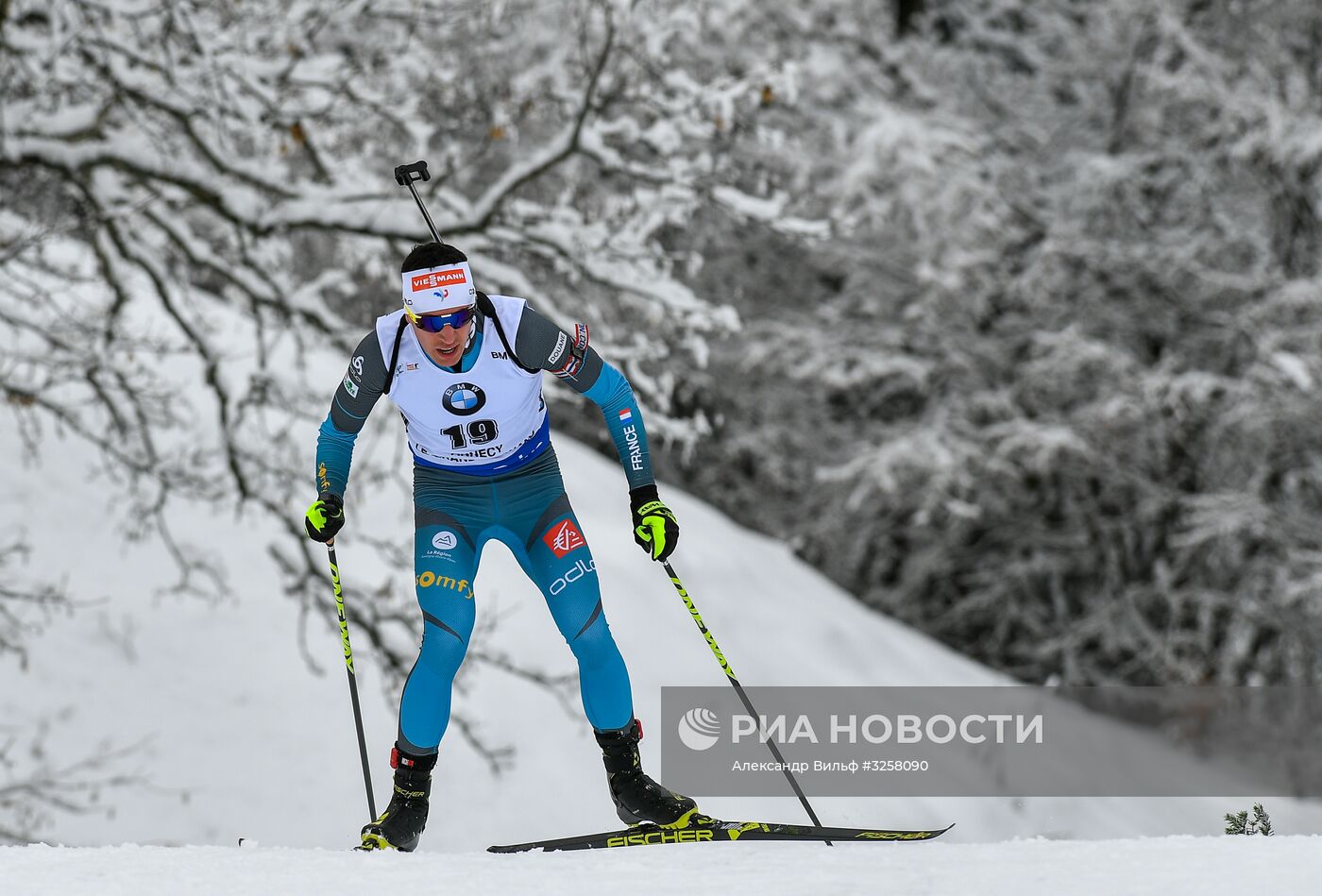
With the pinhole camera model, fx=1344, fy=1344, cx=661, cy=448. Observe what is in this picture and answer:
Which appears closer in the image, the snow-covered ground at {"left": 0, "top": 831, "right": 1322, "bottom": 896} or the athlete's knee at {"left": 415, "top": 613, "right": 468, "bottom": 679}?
the snow-covered ground at {"left": 0, "top": 831, "right": 1322, "bottom": 896}

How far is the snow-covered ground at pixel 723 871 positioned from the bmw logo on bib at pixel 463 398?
138cm

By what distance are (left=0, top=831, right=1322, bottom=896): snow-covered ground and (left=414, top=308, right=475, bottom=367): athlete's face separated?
152 centimetres

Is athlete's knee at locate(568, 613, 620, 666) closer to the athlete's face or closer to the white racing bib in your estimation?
the white racing bib

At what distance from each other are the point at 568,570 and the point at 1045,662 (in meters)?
12.8

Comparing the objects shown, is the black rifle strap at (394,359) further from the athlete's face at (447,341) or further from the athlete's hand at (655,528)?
the athlete's hand at (655,528)

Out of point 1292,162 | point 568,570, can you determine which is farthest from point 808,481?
point 568,570

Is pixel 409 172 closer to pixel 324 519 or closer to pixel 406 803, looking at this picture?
pixel 324 519

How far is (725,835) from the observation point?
179 inches

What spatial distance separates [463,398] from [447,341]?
0.71ft

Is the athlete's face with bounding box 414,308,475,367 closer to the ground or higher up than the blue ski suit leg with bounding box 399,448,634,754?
higher up

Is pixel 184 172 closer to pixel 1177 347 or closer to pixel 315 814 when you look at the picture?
pixel 315 814

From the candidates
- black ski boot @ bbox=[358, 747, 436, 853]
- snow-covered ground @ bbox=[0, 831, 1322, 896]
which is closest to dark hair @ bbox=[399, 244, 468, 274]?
black ski boot @ bbox=[358, 747, 436, 853]

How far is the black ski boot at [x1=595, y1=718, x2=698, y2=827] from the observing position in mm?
4527

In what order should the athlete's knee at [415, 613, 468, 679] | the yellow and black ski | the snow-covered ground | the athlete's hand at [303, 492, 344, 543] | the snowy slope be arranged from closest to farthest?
the snow-covered ground
the athlete's hand at [303, 492, 344, 543]
the athlete's knee at [415, 613, 468, 679]
the yellow and black ski
the snowy slope
